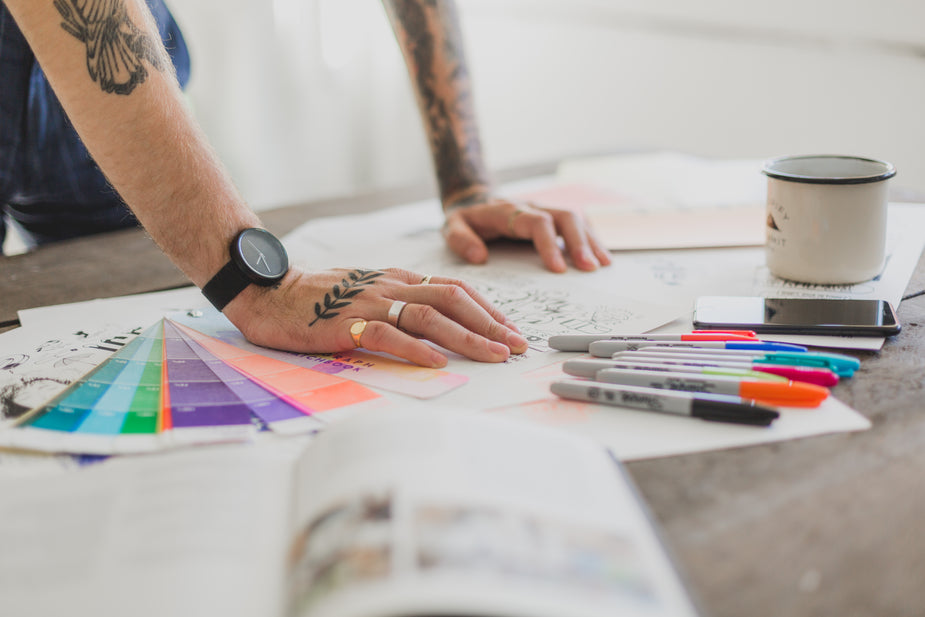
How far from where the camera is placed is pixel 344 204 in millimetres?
1282

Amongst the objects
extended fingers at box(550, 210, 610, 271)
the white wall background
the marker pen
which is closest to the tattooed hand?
the marker pen

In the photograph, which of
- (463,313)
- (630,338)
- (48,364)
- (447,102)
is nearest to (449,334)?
(463,313)

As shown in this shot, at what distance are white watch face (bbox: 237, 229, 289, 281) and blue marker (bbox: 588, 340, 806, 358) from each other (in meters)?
0.33

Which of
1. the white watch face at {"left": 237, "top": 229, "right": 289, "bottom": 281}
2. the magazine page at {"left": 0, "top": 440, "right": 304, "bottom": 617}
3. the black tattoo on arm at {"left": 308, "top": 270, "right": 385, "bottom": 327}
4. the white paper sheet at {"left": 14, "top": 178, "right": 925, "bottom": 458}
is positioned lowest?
the white paper sheet at {"left": 14, "top": 178, "right": 925, "bottom": 458}

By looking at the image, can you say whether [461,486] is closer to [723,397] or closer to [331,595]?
[331,595]

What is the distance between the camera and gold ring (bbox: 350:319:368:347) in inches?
26.7

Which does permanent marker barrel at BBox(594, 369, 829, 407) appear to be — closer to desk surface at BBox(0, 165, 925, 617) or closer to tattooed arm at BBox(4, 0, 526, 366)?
desk surface at BBox(0, 165, 925, 617)

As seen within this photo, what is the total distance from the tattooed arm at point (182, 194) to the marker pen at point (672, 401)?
12 cm

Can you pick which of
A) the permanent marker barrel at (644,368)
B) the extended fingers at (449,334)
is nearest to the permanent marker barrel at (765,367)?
the permanent marker barrel at (644,368)

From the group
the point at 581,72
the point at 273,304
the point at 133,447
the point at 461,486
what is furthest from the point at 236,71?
the point at 461,486

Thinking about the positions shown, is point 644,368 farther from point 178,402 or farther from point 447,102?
point 447,102

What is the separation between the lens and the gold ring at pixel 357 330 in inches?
26.7

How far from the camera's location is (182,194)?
2.41ft

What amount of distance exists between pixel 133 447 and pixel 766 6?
181 cm
